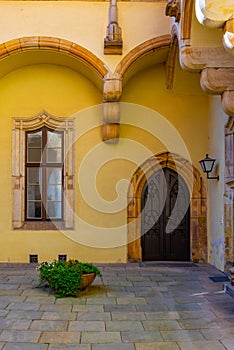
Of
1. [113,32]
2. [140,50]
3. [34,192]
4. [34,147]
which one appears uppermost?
[113,32]

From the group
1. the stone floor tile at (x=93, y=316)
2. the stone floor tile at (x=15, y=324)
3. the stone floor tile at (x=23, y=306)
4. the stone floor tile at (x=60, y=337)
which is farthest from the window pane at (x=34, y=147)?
the stone floor tile at (x=60, y=337)

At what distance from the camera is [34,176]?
865 centimetres

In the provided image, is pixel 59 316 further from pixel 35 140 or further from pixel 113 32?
pixel 113 32

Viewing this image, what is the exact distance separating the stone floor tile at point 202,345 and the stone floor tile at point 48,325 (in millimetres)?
1162

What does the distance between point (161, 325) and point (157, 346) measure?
23.9 inches

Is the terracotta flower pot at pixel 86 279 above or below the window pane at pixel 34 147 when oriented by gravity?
below

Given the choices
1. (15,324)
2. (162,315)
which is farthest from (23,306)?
(162,315)

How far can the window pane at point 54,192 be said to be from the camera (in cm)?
862

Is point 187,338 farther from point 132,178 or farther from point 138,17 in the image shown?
point 138,17

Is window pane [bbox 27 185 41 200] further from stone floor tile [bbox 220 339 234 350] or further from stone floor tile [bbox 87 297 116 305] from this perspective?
stone floor tile [bbox 220 339 234 350]

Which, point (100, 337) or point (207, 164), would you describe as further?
point (207, 164)

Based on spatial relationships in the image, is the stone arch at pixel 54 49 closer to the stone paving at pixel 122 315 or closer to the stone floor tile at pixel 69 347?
the stone paving at pixel 122 315

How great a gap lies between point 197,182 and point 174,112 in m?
1.38

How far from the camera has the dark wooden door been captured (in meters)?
8.55
